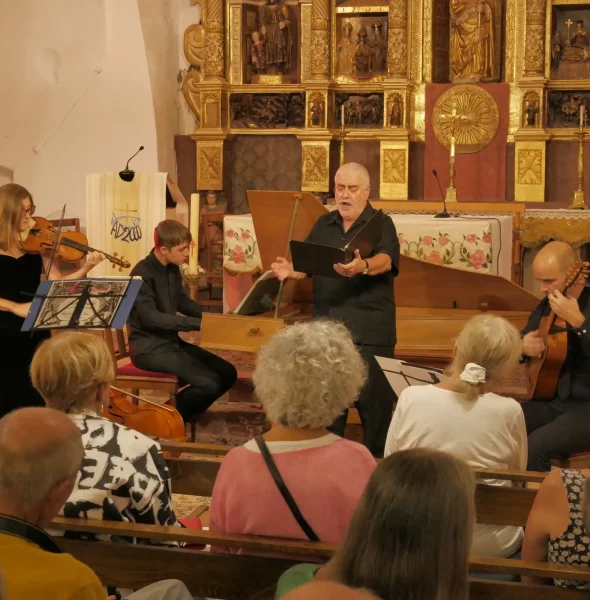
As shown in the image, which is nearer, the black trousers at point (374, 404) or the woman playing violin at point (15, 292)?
the woman playing violin at point (15, 292)

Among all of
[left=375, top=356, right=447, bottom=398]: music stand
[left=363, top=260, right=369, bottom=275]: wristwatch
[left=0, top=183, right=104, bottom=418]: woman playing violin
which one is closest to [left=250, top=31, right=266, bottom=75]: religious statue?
[left=0, top=183, right=104, bottom=418]: woman playing violin

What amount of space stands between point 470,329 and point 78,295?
1.98 metres

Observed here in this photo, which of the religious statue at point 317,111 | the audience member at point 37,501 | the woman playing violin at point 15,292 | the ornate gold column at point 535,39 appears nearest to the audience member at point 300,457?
the audience member at point 37,501

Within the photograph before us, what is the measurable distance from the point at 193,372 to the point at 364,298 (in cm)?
126

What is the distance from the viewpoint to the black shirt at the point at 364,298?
4711 mm

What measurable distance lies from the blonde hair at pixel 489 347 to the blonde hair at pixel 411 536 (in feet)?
5.20

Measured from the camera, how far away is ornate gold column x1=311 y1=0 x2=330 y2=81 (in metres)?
10.4

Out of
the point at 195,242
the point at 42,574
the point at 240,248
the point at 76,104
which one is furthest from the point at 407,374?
the point at 76,104

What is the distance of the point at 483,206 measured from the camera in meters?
8.95

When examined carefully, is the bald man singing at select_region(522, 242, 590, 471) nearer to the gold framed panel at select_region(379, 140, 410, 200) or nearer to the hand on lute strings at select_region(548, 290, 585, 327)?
the hand on lute strings at select_region(548, 290, 585, 327)

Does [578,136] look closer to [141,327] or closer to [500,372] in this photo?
[141,327]

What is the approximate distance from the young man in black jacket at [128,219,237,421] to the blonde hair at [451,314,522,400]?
234 centimetres

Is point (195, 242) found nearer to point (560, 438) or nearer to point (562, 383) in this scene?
point (562, 383)

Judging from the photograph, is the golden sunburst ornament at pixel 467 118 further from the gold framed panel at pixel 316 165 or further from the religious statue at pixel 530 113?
the gold framed panel at pixel 316 165
